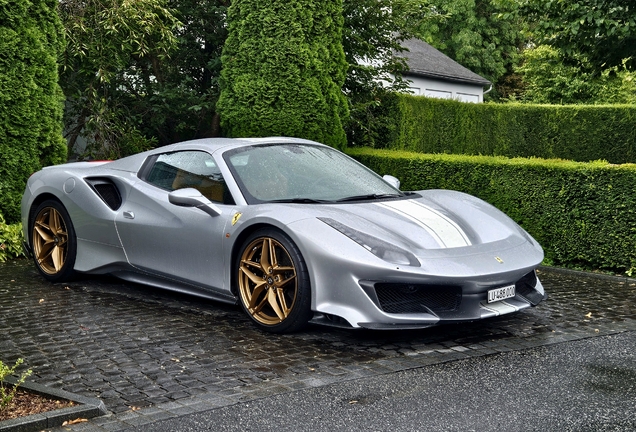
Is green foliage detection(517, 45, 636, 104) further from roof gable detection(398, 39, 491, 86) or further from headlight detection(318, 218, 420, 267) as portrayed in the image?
headlight detection(318, 218, 420, 267)

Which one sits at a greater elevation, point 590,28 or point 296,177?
point 590,28

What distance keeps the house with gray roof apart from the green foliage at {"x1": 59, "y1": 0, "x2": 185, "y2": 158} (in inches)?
704

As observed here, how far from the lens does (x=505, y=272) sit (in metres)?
5.66

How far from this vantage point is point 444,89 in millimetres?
33469

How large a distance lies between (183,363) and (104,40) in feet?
27.1

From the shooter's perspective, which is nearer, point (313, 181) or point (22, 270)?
point (313, 181)

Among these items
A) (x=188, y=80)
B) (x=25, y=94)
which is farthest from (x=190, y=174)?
(x=188, y=80)

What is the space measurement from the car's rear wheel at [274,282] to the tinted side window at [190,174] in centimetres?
54

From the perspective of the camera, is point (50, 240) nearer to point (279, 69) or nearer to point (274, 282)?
point (274, 282)

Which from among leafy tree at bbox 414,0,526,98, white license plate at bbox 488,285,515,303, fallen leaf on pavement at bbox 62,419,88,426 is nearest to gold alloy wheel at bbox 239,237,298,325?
white license plate at bbox 488,285,515,303

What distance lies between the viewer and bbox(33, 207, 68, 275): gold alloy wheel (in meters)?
7.77

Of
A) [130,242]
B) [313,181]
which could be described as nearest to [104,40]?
[130,242]

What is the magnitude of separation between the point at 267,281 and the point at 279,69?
6.66 meters

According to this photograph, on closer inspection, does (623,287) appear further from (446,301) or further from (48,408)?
(48,408)
